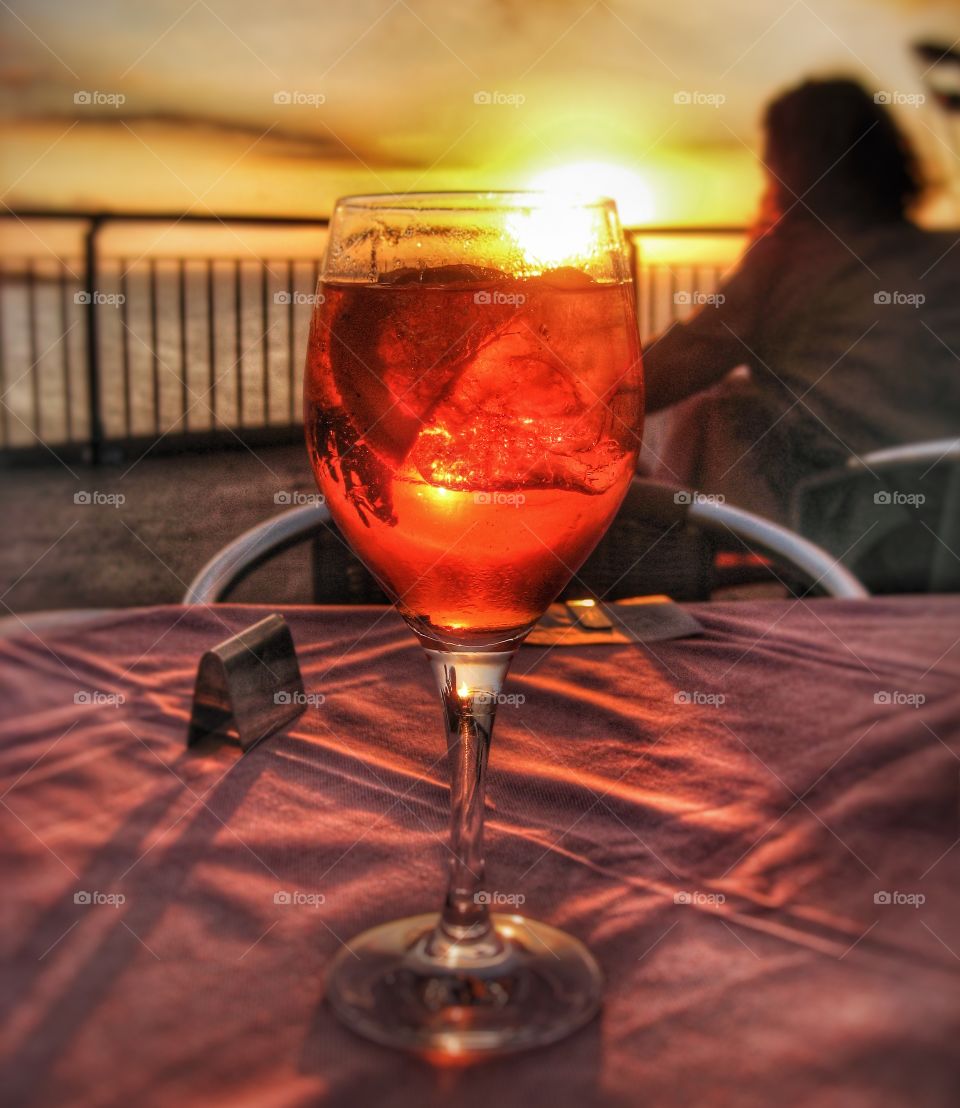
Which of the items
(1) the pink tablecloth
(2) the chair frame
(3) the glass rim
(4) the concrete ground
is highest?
(3) the glass rim

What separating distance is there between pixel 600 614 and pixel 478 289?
1.18 ft

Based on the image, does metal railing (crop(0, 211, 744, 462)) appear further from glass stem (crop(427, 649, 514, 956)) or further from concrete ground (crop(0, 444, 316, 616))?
glass stem (crop(427, 649, 514, 956))

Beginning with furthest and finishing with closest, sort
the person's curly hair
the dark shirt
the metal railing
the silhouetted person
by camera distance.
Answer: the metal railing
the person's curly hair
the dark shirt
the silhouetted person

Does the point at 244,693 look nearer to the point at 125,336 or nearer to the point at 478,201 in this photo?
the point at 478,201

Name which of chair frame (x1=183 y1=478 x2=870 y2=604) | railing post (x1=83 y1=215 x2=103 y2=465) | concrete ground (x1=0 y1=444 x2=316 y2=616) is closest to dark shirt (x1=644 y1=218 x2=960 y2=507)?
chair frame (x1=183 y1=478 x2=870 y2=604)

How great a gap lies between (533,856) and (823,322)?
192 cm

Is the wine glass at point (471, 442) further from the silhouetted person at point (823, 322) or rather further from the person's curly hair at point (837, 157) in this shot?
the person's curly hair at point (837, 157)

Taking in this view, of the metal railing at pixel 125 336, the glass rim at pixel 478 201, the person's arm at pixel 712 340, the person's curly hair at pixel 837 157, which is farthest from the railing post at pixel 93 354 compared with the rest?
the glass rim at pixel 478 201

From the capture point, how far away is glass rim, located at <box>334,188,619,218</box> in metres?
0.44

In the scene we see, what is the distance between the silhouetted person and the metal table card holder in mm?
1197

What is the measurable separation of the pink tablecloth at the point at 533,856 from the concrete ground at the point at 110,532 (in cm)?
172

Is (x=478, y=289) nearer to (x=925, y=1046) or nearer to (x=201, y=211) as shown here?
(x=925, y=1046)

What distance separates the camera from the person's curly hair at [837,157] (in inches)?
97.7

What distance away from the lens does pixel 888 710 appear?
2.10 ft
